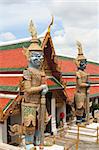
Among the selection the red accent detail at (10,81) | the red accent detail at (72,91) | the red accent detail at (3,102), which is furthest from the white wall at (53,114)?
the red accent detail at (3,102)

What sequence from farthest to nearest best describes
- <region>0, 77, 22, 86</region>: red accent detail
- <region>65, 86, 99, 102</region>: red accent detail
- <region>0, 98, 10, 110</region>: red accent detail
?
<region>65, 86, 99, 102</region>: red accent detail < <region>0, 77, 22, 86</region>: red accent detail < <region>0, 98, 10, 110</region>: red accent detail

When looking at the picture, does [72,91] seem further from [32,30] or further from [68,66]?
[32,30]

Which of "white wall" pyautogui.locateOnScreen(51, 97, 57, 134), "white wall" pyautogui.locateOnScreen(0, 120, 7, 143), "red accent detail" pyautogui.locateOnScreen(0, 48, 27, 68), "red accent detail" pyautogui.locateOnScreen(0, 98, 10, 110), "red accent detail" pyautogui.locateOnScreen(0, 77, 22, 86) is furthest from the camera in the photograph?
"white wall" pyautogui.locateOnScreen(51, 97, 57, 134)

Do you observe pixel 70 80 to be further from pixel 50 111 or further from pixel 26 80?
pixel 26 80

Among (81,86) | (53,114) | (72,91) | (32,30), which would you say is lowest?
(53,114)

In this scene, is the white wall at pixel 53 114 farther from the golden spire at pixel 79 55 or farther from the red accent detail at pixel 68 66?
the red accent detail at pixel 68 66

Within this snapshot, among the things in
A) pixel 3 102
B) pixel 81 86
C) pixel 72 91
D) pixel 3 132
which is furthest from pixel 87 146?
pixel 72 91

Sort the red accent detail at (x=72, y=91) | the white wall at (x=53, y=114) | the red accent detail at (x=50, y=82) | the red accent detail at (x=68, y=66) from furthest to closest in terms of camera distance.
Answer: the red accent detail at (x=68, y=66) → the red accent detail at (x=72, y=91) → the white wall at (x=53, y=114) → the red accent detail at (x=50, y=82)

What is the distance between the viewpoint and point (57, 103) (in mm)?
14117

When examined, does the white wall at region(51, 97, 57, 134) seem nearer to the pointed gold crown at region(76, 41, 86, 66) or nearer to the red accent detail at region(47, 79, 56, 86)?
the red accent detail at region(47, 79, 56, 86)

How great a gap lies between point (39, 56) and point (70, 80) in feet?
26.4

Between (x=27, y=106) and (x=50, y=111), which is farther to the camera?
(x=50, y=111)

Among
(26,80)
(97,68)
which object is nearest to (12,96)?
(26,80)

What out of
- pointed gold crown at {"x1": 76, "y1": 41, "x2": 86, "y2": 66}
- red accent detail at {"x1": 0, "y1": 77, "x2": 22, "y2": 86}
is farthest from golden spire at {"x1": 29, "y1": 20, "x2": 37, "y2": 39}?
pointed gold crown at {"x1": 76, "y1": 41, "x2": 86, "y2": 66}
